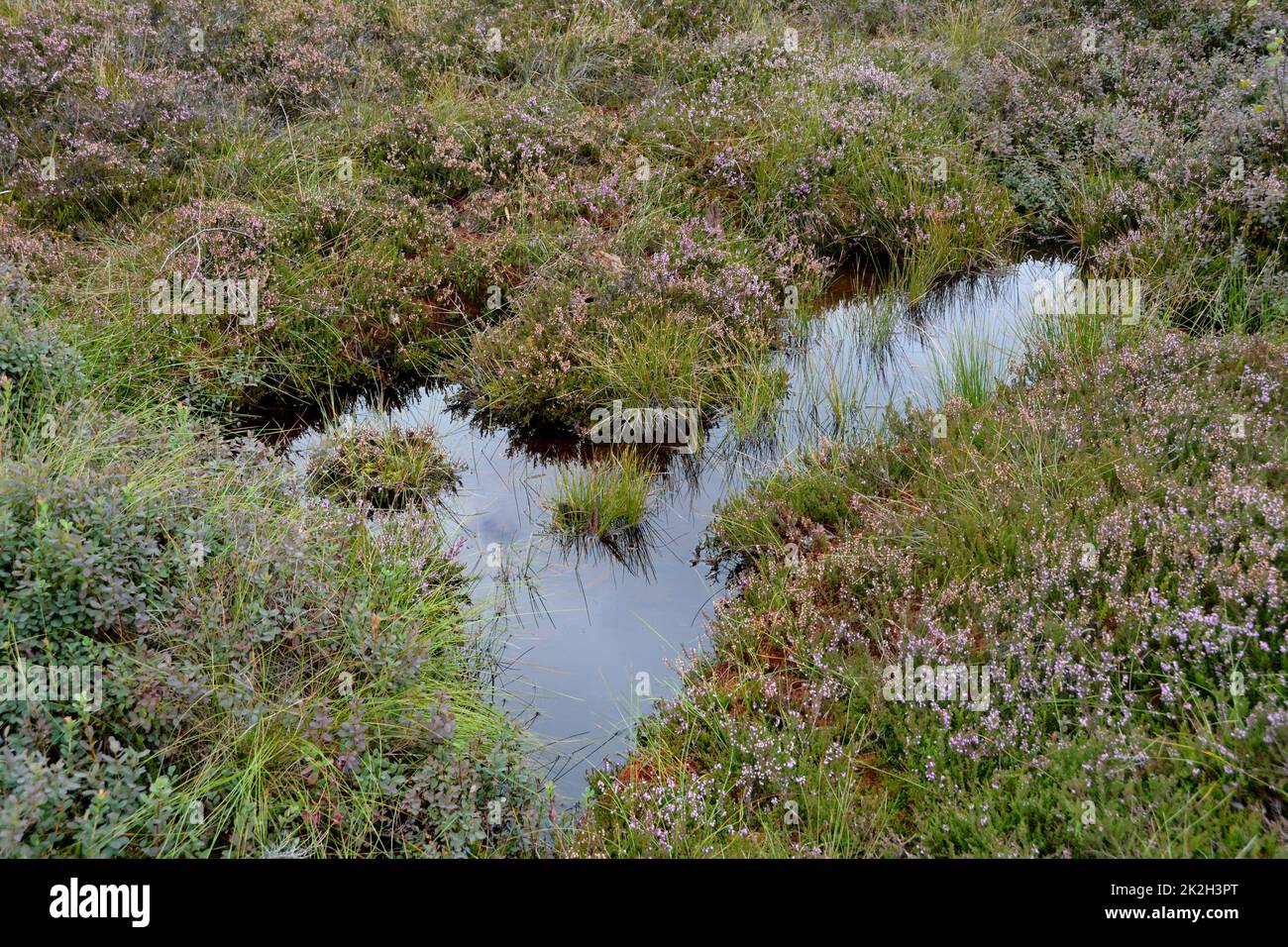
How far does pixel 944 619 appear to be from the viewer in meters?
4.45

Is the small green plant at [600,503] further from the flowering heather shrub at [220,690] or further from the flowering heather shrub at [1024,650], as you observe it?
the flowering heather shrub at [220,690]

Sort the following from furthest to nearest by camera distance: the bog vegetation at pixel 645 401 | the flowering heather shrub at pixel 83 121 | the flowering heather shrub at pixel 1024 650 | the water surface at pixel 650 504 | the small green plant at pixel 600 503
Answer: the flowering heather shrub at pixel 83 121
the small green plant at pixel 600 503
the water surface at pixel 650 504
the bog vegetation at pixel 645 401
the flowering heather shrub at pixel 1024 650

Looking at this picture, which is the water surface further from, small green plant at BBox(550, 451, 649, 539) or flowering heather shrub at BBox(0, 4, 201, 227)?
flowering heather shrub at BBox(0, 4, 201, 227)

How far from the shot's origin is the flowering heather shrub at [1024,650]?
3445 mm

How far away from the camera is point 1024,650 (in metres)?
4.08

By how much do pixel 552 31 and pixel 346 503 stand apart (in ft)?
23.5

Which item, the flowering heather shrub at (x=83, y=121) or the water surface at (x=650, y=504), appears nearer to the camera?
the water surface at (x=650, y=504)

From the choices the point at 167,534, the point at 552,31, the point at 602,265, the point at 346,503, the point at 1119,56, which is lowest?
the point at 167,534

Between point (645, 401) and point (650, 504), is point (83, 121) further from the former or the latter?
point (650, 504)

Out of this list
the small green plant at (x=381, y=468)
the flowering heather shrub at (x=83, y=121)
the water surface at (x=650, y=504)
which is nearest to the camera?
the water surface at (x=650, y=504)

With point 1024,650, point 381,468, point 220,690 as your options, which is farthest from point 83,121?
point 1024,650

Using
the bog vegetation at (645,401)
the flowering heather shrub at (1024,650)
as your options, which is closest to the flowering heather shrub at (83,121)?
the bog vegetation at (645,401)
